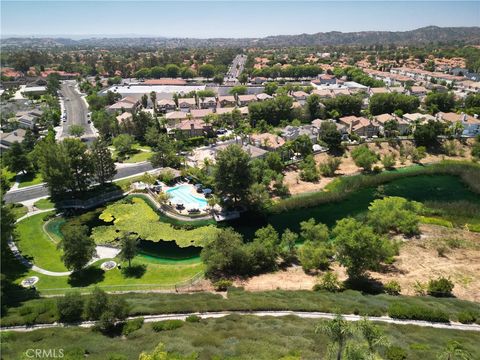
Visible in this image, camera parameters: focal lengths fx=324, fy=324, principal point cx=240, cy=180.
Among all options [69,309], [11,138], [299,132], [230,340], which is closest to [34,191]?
[11,138]

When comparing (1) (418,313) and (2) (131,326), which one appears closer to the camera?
(2) (131,326)

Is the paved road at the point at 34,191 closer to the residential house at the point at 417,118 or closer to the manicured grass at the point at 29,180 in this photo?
the manicured grass at the point at 29,180

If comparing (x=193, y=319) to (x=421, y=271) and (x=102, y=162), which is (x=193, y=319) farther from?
(x=102, y=162)

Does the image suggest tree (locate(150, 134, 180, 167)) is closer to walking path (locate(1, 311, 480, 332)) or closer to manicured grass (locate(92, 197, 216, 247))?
manicured grass (locate(92, 197, 216, 247))

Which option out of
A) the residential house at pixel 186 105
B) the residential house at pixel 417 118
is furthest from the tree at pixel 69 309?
the residential house at pixel 186 105

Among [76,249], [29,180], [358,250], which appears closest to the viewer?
[358,250]
